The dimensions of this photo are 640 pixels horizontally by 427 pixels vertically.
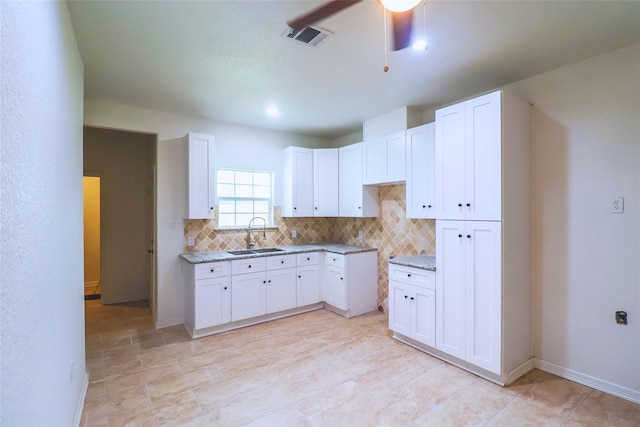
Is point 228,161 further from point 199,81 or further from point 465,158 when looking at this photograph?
point 465,158

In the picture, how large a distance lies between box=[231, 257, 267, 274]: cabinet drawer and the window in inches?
31.4

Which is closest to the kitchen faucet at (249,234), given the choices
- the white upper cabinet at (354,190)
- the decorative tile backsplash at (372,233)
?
the decorative tile backsplash at (372,233)

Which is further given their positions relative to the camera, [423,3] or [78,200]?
[78,200]

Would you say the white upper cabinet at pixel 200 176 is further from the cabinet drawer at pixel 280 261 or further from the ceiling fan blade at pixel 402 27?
the ceiling fan blade at pixel 402 27

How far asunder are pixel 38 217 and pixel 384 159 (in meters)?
3.39

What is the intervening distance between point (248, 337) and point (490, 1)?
12.1ft

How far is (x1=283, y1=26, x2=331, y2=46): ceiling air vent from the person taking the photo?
2.07 meters

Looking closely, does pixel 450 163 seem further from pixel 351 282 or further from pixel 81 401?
pixel 81 401

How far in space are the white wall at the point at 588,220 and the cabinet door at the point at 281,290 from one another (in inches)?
108

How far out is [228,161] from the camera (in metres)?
4.29

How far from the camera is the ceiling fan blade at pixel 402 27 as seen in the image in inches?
59.3

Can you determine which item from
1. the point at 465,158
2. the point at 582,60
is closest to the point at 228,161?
the point at 465,158

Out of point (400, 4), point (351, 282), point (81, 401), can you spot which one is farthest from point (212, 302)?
point (400, 4)

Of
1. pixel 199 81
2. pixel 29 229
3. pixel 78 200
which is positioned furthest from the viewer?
pixel 199 81
